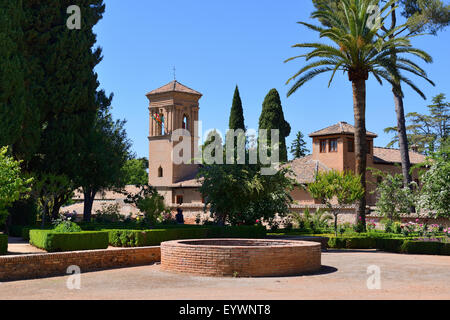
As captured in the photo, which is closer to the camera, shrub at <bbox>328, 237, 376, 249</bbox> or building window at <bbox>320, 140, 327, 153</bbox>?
shrub at <bbox>328, 237, 376, 249</bbox>

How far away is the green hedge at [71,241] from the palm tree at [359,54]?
12.9m

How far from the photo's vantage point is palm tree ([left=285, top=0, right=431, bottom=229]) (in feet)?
76.0

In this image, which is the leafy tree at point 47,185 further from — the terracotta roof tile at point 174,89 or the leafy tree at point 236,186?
the terracotta roof tile at point 174,89


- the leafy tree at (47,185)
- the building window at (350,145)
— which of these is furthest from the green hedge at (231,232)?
the building window at (350,145)

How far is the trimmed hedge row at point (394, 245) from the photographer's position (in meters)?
19.7

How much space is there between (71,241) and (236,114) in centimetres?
3610

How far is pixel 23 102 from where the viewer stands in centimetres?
2420

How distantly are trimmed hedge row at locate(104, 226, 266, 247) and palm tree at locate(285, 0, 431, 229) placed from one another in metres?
6.39

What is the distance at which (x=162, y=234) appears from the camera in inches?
778

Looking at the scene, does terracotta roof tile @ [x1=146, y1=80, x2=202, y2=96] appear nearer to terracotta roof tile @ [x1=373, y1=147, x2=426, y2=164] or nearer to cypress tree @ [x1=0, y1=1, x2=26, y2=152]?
terracotta roof tile @ [x1=373, y1=147, x2=426, y2=164]

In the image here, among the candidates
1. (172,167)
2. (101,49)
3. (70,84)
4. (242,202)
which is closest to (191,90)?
(172,167)

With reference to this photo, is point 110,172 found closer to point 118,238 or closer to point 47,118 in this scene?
point 47,118

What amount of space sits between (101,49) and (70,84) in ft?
15.8

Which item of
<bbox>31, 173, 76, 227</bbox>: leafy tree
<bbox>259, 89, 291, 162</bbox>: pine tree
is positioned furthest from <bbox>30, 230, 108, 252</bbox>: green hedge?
<bbox>259, 89, 291, 162</bbox>: pine tree
